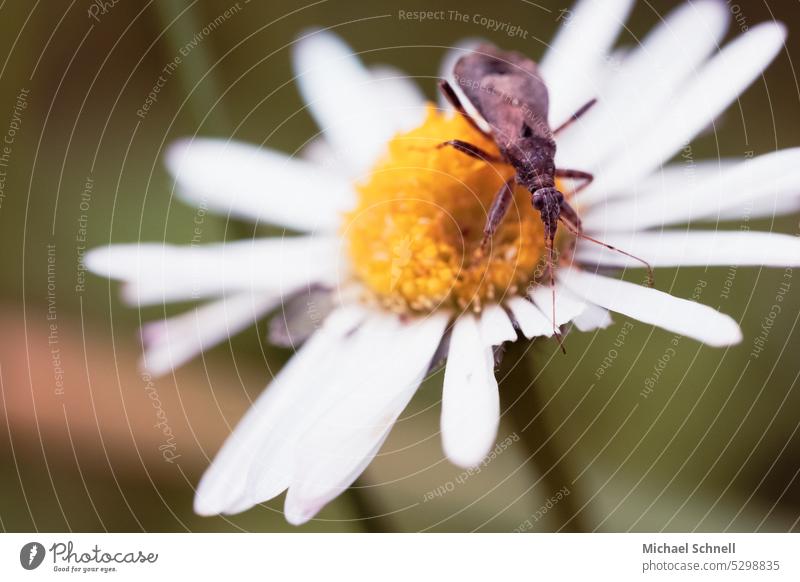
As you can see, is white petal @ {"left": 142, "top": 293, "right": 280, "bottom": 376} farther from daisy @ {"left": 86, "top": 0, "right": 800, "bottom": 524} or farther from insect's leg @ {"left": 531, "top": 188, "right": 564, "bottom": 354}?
insect's leg @ {"left": 531, "top": 188, "right": 564, "bottom": 354}

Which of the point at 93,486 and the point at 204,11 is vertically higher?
the point at 204,11

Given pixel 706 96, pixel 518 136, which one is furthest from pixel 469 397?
pixel 706 96

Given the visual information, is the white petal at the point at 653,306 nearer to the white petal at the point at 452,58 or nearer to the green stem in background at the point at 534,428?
the green stem in background at the point at 534,428

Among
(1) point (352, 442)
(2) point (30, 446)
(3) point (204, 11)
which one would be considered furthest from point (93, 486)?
(3) point (204, 11)

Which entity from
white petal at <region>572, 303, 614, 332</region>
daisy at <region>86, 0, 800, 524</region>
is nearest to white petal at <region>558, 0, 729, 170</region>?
daisy at <region>86, 0, 800, 524</region>

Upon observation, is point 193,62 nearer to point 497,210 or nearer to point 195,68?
point 195,68

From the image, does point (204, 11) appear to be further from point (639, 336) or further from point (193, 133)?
point (639, 336)
